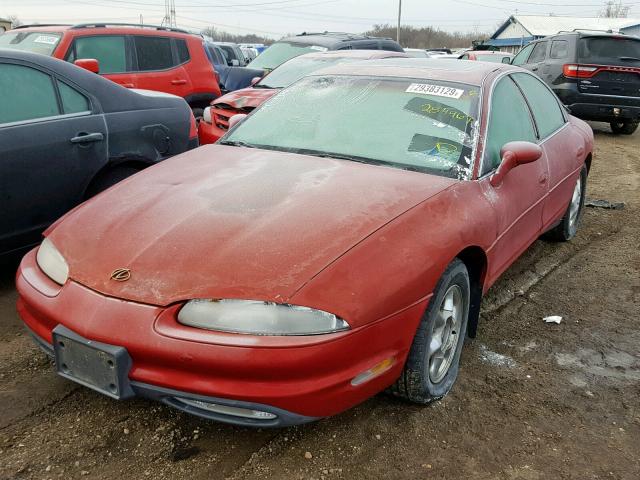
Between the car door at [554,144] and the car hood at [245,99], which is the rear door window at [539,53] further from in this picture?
the car door at [554,144]

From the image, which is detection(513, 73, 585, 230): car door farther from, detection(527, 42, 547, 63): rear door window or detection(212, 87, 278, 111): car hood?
detection(527, 42, 547, 63): rear door window

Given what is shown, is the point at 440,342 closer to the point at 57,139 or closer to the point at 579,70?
the point at 57,139

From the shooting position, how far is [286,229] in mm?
2363

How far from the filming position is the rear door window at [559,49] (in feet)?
34.8

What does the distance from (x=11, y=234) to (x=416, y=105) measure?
8.25 ft

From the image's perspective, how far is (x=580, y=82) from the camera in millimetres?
10156

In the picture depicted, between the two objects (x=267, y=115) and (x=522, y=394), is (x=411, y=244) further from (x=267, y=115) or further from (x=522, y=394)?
(x=267, y=115)

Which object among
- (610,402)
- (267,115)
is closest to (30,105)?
(267,115)

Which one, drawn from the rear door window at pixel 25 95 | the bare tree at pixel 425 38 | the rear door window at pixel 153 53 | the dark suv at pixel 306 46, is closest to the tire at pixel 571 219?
the rear door window at pixel 25 95

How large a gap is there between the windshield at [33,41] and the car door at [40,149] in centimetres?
359

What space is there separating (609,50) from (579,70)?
2.32 ft

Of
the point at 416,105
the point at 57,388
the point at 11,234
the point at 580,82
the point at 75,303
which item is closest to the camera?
the point at 75,303

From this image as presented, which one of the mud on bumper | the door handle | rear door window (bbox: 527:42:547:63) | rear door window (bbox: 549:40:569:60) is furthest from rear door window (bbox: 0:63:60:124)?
rear door window (bbox: 527:42:547:63)

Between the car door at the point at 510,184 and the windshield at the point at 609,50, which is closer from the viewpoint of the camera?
the car door at the point at 510,184
